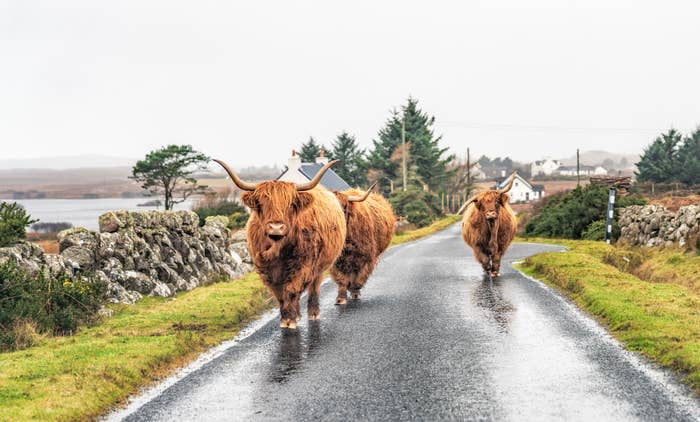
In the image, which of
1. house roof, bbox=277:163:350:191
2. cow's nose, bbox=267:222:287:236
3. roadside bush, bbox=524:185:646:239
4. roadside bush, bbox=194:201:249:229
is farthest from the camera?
house roof, bbox=277:163:350:191

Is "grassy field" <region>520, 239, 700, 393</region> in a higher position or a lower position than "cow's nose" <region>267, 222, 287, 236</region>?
lower

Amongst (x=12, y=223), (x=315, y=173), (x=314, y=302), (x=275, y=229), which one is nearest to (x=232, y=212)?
(x=315, y=173)

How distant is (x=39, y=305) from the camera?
10938 mm

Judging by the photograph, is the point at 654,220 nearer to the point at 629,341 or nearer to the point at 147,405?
the point at 629,341

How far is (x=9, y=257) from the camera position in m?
11.7

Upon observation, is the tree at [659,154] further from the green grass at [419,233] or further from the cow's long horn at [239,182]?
the cow's long horn at [239,182]

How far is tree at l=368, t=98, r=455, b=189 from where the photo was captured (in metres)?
80.2

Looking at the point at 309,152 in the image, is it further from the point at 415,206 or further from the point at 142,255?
the point at 142,255

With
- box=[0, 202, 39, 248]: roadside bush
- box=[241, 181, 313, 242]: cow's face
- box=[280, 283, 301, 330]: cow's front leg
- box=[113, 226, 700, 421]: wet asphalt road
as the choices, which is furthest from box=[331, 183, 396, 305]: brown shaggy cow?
box=[0, 202, 39, 248]: roadside bush

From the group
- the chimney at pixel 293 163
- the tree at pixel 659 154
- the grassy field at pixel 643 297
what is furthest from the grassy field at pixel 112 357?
the tree at pixel 659 154

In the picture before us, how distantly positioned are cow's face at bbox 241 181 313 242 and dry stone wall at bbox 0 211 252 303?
4.83 m

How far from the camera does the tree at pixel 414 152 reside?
80.2 m

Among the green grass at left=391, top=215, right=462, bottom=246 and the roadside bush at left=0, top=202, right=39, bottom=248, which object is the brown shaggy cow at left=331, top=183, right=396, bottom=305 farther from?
the green grass at left=391, top=215, right=462, bottom=246

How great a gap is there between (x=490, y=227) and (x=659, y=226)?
36.2ft
